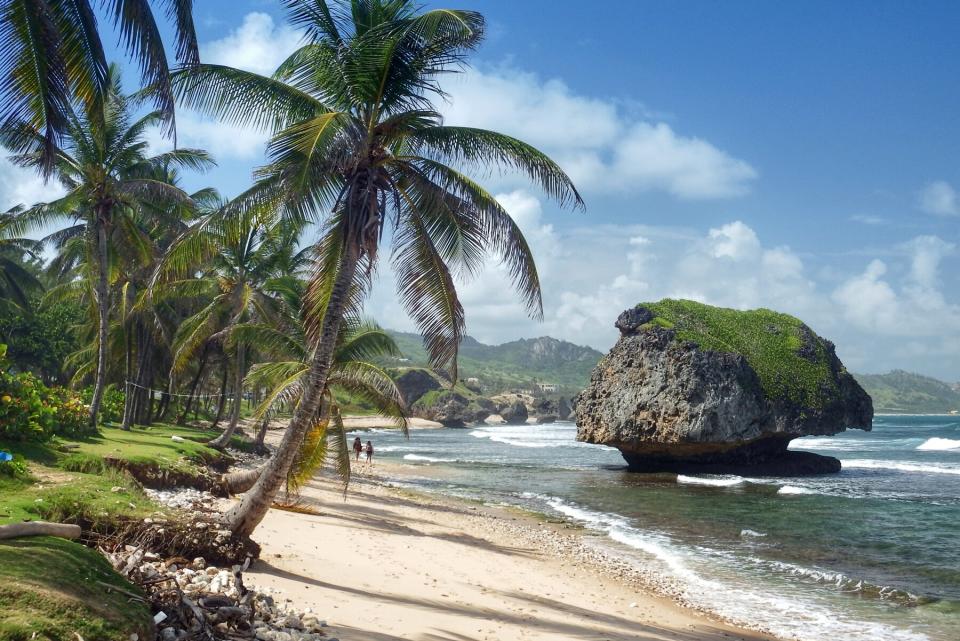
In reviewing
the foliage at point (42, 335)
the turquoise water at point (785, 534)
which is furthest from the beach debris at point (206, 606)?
the foliage at point (42, 335)

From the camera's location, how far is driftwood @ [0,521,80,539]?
222 inches

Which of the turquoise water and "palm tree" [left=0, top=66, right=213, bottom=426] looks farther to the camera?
"palm tree" [left=0, top=66, right=213, bottom=426]

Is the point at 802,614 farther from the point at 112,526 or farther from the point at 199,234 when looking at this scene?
the point at 199,234

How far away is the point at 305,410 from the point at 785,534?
15422 mm

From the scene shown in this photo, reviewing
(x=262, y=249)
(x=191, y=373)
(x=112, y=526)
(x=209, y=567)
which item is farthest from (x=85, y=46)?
(x=191, y=373)

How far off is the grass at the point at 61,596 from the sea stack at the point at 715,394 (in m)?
32.4

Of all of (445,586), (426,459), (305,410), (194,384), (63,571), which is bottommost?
(426,459)

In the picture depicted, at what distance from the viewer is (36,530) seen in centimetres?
600

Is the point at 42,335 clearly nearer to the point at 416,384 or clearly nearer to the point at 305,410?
the point at 305,410

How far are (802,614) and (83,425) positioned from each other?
16380 millimetres

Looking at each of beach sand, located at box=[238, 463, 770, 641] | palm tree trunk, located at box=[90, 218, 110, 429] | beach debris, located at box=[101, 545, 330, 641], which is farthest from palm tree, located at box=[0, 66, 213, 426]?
beach debris, located at box=[101, 545, 330, 641]

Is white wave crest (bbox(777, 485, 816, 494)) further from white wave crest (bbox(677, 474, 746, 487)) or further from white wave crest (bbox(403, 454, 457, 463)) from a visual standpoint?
white wave crest (bbox(403, 454, 457, 463))

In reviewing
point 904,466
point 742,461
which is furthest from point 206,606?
point 904,466

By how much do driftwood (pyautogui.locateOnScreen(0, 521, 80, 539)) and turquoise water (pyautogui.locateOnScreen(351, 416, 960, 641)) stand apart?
32.2 feet
